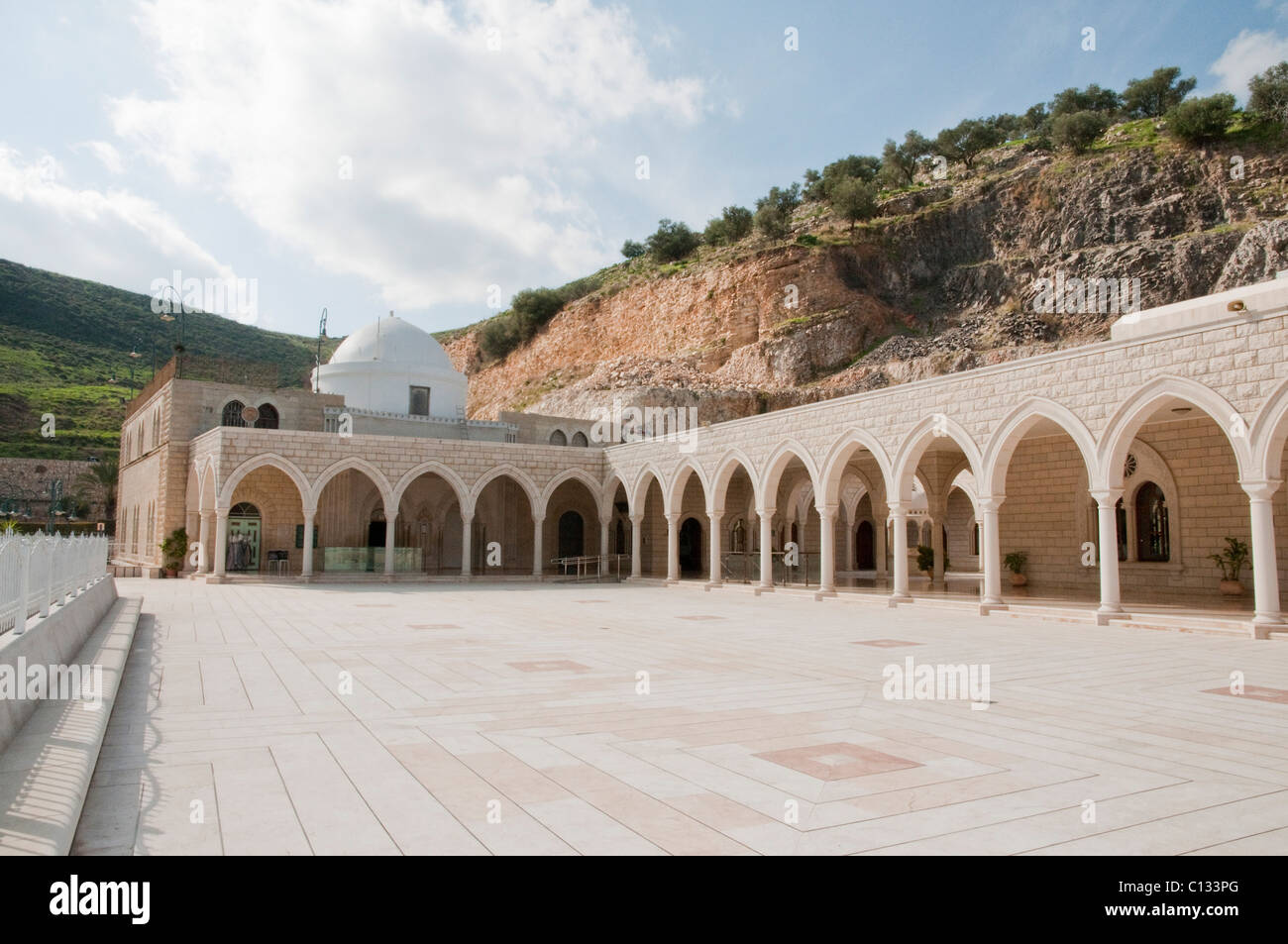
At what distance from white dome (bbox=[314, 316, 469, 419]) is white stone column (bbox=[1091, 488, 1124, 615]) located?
2189 centimetres

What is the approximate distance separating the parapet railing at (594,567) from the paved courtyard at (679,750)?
48.0 feet

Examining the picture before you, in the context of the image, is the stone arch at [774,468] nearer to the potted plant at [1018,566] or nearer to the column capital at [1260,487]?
the potted plant at [1018,566]

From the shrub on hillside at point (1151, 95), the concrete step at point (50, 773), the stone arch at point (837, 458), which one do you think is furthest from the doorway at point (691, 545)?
the shrub on hillside at point (1151, 95)

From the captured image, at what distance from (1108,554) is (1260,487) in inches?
83.6

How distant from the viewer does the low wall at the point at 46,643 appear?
3930 millimetres

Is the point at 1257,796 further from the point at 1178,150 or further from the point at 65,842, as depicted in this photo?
the point at 1178,150

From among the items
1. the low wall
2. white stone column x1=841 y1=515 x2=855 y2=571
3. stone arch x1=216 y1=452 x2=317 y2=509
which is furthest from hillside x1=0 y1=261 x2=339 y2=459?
the low wall

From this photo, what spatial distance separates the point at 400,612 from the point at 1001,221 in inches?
1470

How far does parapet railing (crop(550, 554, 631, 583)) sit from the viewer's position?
23.6m

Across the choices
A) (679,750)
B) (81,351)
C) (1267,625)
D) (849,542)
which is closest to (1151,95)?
(849,542)

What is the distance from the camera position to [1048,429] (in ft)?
49.9

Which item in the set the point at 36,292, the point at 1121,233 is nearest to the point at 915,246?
the point at 1121,233

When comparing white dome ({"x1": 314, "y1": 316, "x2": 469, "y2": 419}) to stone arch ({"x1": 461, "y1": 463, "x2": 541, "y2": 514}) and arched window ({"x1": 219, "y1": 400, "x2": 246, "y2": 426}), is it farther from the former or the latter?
stone arch ({"x1": 461, "y1": 463, "x2": 541, "y2": 514})

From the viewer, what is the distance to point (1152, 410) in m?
11.2
